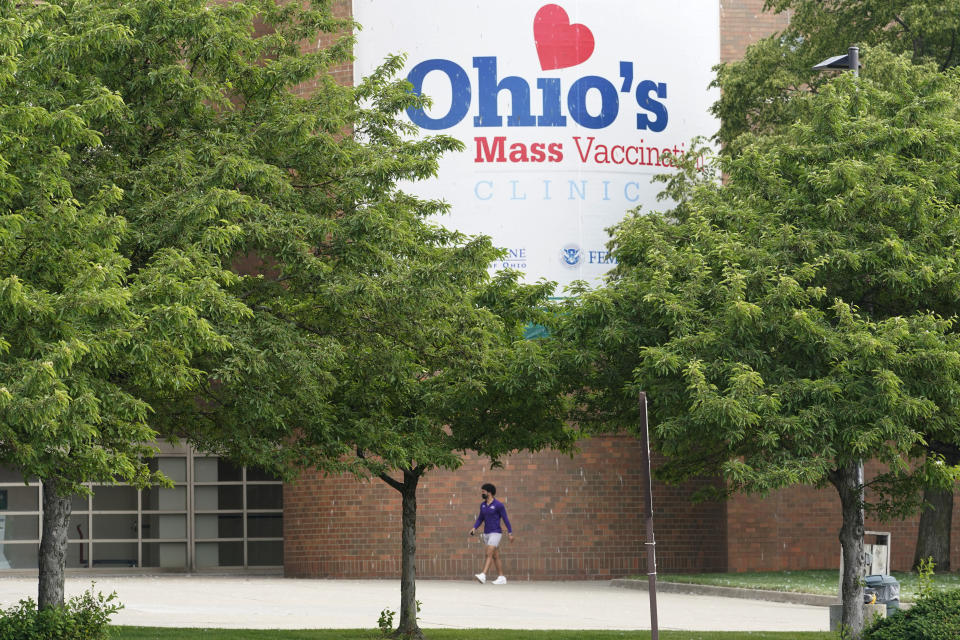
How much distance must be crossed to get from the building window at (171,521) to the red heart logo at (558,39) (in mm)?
11450

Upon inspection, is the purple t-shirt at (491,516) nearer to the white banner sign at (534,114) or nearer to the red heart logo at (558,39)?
the white banner sign at (534,114)

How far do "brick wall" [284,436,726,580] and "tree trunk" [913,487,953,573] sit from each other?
4212mm

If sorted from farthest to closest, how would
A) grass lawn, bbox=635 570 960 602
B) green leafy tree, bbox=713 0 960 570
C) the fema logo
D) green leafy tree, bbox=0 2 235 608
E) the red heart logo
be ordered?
the red heart logo, the fema logo, green leafy tree, bbox=713 0 960 570, grass lawn, bbox=635 570 960 602, green leafy tree, bbox=0 2 235 608

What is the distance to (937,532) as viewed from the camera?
25656 mm

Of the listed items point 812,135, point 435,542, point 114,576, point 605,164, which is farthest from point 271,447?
point 114,576

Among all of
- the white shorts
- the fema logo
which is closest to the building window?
the white shorts

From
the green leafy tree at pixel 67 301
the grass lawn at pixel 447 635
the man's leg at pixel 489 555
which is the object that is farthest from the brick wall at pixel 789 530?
the green leafy tree at pixel 67 301

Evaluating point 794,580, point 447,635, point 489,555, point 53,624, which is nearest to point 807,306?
point 447,635

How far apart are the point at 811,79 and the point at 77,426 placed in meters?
17.9

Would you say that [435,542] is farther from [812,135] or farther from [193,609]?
[812,135]

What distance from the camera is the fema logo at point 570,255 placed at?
2548 cm

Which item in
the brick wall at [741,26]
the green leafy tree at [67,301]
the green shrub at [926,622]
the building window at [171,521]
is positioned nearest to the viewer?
the green leafy tree at [67,301]

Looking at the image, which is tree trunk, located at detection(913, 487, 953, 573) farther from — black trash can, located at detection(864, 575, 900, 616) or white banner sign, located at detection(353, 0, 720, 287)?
black trash can, located at detection(864, 575, 900, 616)

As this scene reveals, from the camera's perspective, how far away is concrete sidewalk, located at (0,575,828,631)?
17.2 m
